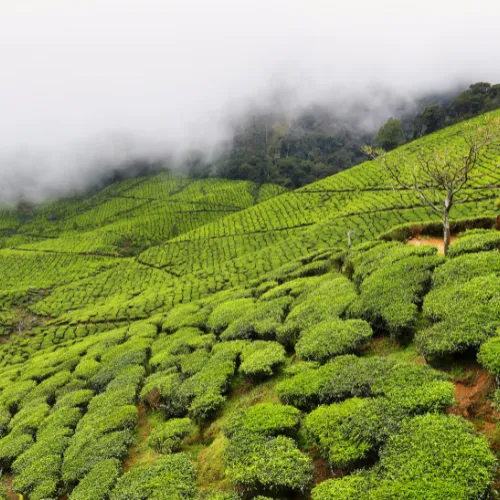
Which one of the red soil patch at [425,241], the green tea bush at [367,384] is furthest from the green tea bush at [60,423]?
the red soil patch at [425,241]

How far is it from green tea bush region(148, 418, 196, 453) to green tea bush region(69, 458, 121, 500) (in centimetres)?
169

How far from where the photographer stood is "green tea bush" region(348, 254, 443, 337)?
51.1 feet

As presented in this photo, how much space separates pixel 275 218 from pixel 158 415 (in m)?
75.3

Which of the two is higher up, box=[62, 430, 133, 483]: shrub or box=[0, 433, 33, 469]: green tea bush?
box=[62, 430, 133, 483]: shrub

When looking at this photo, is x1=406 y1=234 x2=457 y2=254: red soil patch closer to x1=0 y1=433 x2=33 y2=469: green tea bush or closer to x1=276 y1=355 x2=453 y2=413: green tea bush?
x1=276 y1=355 x2=453 y2=413: green tea bush

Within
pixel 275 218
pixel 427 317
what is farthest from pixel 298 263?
pixel 275 218

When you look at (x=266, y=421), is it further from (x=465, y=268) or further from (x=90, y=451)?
(x=465, y=268)

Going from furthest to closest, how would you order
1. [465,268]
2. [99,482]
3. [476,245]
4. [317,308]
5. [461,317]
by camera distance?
[317,308], [476,245], [465,268], [99,482], [461,317]

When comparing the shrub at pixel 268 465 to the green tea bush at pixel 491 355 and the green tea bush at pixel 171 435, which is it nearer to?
the green tea bush at pixel 171 435

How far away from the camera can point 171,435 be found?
50.6 feet

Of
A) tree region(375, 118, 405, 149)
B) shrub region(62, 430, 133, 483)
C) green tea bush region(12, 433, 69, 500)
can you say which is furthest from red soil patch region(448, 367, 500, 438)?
tree region(375, 118, 405, 149)

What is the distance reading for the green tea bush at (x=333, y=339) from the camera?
614 inches

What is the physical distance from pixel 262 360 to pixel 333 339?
3659 millimetres

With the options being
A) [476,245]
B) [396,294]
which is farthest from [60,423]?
[476,245]
